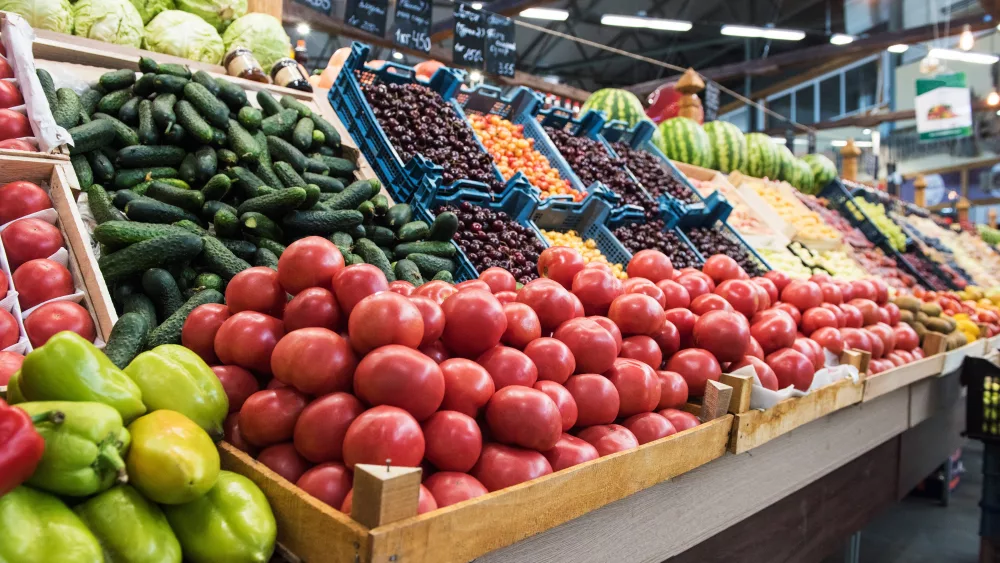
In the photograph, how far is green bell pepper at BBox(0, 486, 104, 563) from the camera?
86 centimetres

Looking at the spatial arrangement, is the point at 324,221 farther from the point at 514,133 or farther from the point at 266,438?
the point at 514,133

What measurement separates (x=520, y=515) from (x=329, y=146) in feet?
8.33

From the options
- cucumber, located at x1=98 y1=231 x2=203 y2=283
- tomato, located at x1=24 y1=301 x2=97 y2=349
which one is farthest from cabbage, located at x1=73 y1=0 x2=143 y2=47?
tomato, located at x1=24 y1=301 x2=97 y2=349

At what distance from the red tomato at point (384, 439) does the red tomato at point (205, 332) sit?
522 millimetres

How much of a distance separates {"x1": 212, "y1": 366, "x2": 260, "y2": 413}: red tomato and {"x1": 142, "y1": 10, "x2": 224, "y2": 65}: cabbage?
2.90 meters

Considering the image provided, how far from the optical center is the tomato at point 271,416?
129cm

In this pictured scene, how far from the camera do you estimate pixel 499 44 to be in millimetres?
6320

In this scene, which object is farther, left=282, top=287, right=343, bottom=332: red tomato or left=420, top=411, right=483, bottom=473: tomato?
left=282, top=287, right=343, bottom=332: red tomato

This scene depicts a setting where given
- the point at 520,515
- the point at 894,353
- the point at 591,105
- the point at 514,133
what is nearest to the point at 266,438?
the point at 520,515

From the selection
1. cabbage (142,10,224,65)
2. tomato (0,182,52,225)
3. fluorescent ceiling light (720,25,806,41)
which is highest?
fluorescent ceiling light (720,25,806,41)

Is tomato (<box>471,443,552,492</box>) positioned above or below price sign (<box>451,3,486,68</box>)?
below

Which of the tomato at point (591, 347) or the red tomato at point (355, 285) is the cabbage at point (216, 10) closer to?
the red tomato at point (355, 285)

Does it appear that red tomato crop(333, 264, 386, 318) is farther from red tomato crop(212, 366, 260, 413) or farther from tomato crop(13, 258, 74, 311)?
tomato crop(13, 258, 74, 311)

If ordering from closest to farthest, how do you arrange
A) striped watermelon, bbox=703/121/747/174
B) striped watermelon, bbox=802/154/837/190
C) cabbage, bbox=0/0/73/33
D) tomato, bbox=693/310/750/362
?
tomato, bbox=693/310/750/362
cabbage, bbox=0/0/73/33
striped watermelon, bbox=703/121/747/174
striped watermelon, bbox=802/154/837/190
